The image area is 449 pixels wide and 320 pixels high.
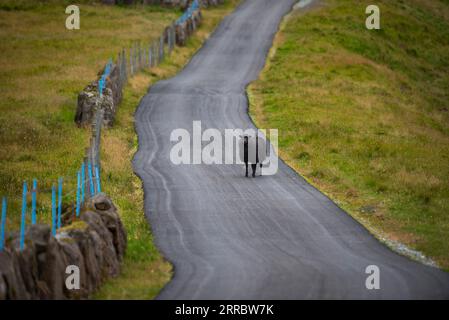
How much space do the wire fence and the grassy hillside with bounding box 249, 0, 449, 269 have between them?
819 cm

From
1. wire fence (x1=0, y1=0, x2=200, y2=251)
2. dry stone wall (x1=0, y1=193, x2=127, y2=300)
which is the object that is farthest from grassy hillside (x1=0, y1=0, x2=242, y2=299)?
dry stone wall (x1=0, y1=193, x2=127, y2=300)

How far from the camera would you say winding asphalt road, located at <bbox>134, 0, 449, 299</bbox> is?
1611 cm

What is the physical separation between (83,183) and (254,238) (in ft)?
17.4

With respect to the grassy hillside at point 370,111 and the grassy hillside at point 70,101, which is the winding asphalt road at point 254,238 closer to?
the grassy hillside at point 70,101

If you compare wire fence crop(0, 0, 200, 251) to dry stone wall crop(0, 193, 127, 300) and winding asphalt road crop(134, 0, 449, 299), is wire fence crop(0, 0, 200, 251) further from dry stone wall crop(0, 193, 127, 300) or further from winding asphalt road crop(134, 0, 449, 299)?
winding asphalt road crop(134, 0, 449, 299)

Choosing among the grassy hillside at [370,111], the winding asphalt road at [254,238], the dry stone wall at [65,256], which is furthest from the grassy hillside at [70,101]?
the grassy hillside at [370,111]

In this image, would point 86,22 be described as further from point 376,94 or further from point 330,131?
point 330,131

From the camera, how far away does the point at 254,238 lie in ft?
66.8

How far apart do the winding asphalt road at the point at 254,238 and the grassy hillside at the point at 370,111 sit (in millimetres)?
1536

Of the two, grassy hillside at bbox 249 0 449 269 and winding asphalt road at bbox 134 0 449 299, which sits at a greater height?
grassy hillside at bbox 249 0 449 269

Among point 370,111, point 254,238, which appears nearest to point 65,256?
point 254,238

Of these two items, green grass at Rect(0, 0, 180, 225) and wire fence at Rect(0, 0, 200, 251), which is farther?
green grass at Rect(0, 0, 180, 225)

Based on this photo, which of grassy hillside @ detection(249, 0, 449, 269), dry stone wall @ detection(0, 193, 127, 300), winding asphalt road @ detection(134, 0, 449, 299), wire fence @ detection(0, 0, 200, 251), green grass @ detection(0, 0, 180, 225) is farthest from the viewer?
green grass @ detection(0, 0, 180, 225)
